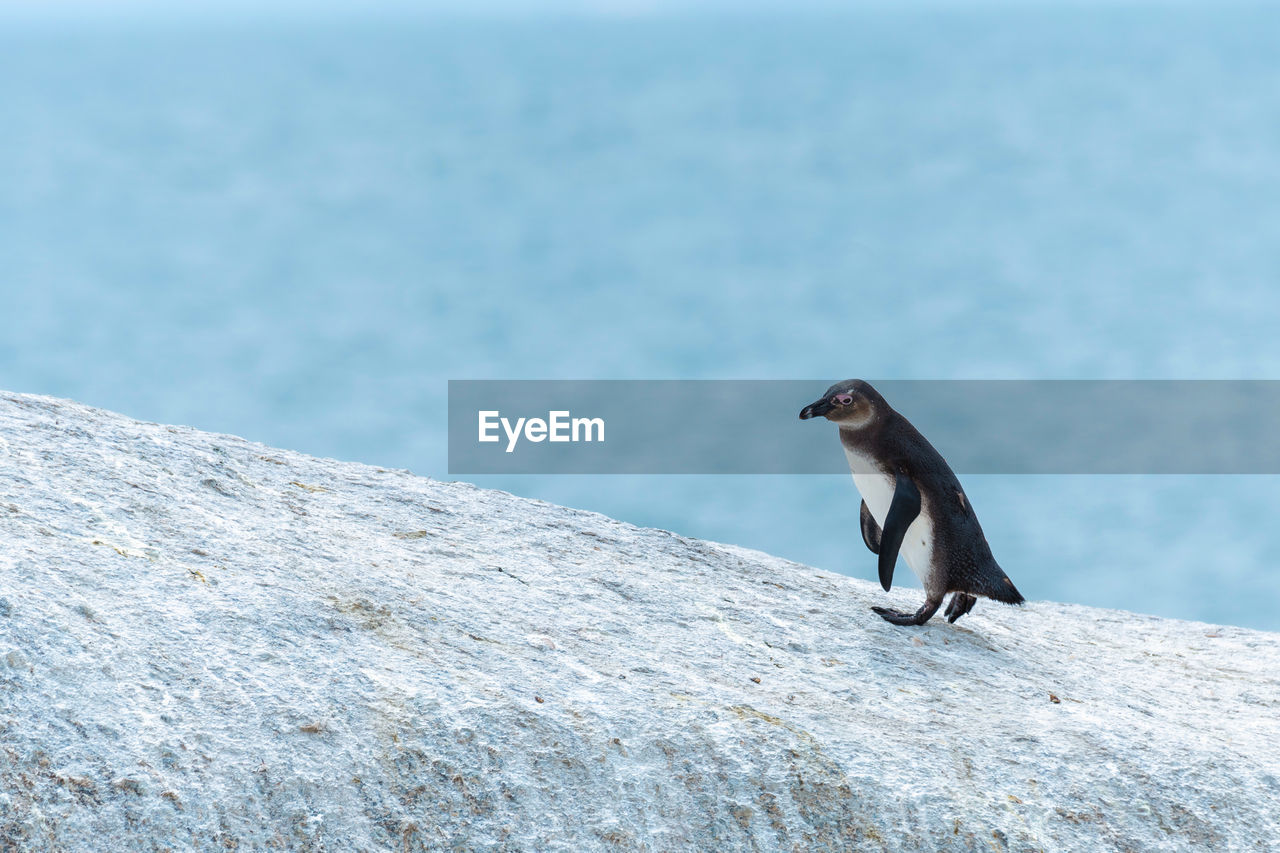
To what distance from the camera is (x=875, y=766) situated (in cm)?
417

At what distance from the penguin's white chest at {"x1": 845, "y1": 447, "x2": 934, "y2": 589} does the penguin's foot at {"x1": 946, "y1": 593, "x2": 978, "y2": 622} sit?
0.20 m

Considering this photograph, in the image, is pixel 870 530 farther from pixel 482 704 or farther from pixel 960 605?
pixel 482 704

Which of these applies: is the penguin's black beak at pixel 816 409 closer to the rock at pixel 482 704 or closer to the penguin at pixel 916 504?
the penguin at pixel 916 504

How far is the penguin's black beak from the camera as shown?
620 cm

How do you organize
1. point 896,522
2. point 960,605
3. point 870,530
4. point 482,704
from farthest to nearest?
point 870,530 → point 960,605 → point 896,522 → point 482,704

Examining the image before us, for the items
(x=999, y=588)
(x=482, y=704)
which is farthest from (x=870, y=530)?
(x=482, y=704)

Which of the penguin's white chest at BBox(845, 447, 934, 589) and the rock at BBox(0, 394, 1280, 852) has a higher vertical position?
the penguin's white chest at BBox(845, 447, 934, 589)

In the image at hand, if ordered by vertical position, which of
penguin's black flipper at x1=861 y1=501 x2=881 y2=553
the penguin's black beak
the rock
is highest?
the penguin's black beak

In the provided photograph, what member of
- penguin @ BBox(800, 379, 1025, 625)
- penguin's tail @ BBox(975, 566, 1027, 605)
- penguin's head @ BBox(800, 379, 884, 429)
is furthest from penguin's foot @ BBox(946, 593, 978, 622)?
penguin's head @ BBox(800, 379, 884, 429)

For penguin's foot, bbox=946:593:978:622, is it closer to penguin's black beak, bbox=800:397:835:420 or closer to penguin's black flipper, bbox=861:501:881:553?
penguin's black flipper, bbox=861:501:881:553

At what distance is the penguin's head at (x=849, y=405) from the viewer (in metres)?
6.21

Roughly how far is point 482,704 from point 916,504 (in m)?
2.91

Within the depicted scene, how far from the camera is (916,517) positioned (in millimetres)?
6184

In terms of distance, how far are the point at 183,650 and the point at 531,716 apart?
45.1 inches
